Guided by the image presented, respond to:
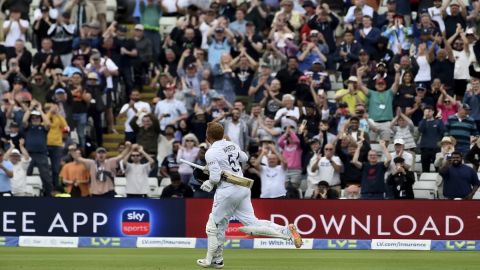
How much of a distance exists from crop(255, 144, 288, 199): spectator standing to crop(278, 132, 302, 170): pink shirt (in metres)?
0.62

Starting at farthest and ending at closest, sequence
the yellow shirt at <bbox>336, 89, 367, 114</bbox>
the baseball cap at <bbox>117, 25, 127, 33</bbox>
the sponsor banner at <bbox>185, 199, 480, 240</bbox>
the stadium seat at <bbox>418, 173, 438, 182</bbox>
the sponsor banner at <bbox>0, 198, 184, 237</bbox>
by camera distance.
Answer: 1. the baseball cap at <bbox>117, 25, 127, 33</bbox>
2. the yellow shirt at <bbox>336, 89, 367, 114</bbox>
3. the stadium seat at <bbox>418, 173, 438, 182</bbox>
4. the sponsor banner at <bbox>0, 198, 184, 237</bbox>
5. the sponsor banner at <bbox>185, 199, 480, 240</bbox>

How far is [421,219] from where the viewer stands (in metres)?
25.1

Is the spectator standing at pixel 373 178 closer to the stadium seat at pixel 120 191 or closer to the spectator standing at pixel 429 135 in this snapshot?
the spectator standing at pixel 429 135

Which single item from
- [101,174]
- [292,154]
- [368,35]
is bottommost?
[101,174]

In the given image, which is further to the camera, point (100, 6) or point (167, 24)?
point (100, 6)

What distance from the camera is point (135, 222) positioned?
85.0 ft

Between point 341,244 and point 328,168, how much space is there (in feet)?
7.50

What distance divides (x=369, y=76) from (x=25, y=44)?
890 centimetres

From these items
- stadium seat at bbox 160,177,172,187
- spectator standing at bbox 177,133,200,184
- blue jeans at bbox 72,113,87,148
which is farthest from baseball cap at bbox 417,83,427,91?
blue jeans at bbox 72,113,87,148

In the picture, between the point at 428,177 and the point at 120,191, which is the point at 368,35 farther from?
the point at 120,191


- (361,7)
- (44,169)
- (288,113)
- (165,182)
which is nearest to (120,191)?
(165,182)

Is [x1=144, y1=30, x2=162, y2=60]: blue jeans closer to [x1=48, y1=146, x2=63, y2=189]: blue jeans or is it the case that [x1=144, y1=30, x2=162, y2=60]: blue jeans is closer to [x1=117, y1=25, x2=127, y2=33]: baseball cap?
[x1=117, y1=25, x2=127, y2=33]: baseball cap

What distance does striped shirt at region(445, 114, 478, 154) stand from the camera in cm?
2714

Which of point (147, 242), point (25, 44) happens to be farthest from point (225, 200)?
point (25, 44)
